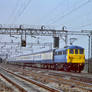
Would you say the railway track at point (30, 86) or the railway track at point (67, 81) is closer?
the railway track at point (30, 86)

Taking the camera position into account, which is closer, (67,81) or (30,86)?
(30,86)

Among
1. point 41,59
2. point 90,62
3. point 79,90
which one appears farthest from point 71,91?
point 41,59

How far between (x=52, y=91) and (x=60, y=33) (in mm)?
25250

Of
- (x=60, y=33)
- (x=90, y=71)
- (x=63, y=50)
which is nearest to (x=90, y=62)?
(x=90, y=71)

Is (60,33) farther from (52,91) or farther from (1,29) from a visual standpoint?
(52,91)

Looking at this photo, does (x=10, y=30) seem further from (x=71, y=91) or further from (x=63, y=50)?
(x=71, y=91)

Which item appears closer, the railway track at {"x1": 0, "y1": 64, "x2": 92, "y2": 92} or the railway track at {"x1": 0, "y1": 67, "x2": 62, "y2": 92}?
the railway track at {"x1": 0, "y1": 67, "x2": 62, "y2": 92}

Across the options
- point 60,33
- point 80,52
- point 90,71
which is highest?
point 60,33

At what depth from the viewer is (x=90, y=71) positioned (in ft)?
101

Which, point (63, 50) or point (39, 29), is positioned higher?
point (39, 29)

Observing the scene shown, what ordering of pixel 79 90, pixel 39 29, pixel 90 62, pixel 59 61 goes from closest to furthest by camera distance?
1. pixel 79 90
2. pixel 90 62
3. pixel 59 61
4. pixel 39 29

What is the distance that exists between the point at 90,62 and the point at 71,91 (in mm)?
18160

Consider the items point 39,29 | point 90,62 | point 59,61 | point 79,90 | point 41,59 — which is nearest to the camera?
point 79,90

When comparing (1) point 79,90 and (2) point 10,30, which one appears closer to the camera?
(1) point 79,90
